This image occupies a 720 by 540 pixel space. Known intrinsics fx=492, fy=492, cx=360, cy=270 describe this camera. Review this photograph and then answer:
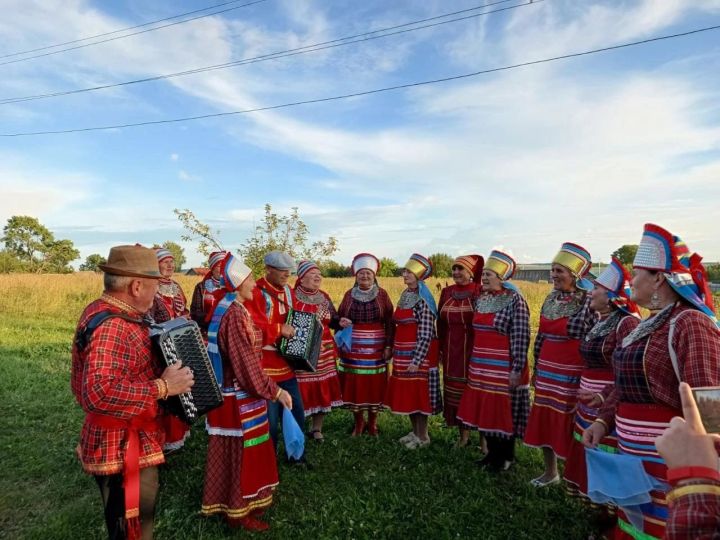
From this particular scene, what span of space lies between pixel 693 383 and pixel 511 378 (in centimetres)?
274

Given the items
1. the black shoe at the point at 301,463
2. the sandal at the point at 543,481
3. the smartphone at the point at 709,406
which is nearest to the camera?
the smartphone at the point at 709,406

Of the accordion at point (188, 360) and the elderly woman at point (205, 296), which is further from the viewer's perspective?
the elderly woman at point (205, 296)

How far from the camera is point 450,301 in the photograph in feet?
18.7

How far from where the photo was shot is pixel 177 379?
2.82 meters

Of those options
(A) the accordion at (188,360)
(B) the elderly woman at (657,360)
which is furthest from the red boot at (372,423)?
(B) the elderly woman at (657,360)

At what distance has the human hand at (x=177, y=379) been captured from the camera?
110 inches

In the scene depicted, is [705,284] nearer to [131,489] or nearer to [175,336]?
[175,336]

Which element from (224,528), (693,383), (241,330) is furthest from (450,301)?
(693,383)

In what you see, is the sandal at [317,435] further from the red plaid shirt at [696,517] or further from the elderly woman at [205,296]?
the red plaid shirt at [696,517]

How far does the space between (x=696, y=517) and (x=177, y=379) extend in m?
2.46

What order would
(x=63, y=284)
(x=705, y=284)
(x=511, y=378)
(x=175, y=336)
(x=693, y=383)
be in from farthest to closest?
(x=63, y=284) < (x=511, y=378) < (x=175, y=336) < (x=705, y=284) < (x=693, y=383)

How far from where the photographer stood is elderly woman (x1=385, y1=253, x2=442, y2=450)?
5602mm

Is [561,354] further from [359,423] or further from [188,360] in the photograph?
[188,360]

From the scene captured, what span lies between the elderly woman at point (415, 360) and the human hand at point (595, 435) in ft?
9.12
